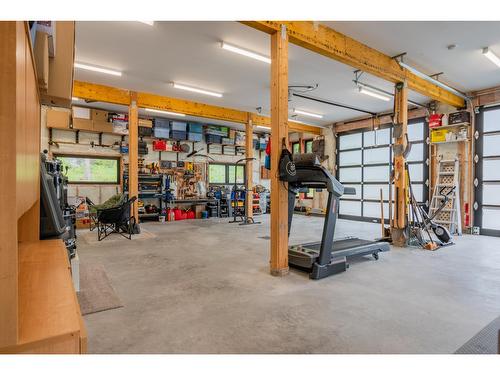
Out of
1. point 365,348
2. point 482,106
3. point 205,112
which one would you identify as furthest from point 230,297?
point 482,106

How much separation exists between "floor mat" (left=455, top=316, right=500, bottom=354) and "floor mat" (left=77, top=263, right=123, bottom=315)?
2.91m

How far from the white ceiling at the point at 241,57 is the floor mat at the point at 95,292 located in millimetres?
3536

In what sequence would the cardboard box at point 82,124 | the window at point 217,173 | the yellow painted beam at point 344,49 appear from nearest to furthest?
the yellow painted beam at point 344,49 < the cardboard box at point 82,124 < the window at point 217,173

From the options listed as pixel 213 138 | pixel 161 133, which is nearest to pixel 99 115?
pixel 161 133

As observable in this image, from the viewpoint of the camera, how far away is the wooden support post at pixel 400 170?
5.68 metres

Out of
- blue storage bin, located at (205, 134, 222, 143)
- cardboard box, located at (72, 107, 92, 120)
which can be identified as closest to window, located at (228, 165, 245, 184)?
blue storage bin, located at (205, 134, 222, 143)

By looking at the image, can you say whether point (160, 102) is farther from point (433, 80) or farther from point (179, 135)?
point (433, 80)

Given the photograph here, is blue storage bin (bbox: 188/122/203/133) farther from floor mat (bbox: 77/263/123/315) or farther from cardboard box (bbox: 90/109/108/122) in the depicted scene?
floor mat (bbox: 77/263/123/315)

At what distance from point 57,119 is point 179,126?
3593mm

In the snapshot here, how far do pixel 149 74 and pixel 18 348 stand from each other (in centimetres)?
627

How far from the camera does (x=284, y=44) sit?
144 inches

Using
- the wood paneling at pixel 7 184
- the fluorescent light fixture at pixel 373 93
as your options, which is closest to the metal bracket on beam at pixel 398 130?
the fluorescent light fixture at pixel 373 93

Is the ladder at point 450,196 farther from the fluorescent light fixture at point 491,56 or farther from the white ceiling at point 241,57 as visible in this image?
the fluorescent light fixture at point 491,56

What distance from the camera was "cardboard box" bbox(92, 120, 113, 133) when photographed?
8.34 m
